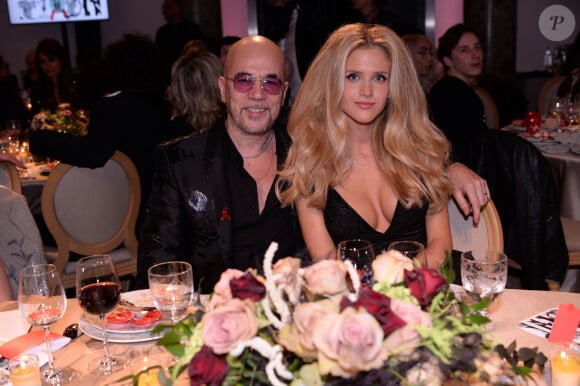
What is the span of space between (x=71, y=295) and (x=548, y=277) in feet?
8.91

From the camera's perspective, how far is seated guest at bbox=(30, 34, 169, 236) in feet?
12.3

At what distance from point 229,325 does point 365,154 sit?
171 cm

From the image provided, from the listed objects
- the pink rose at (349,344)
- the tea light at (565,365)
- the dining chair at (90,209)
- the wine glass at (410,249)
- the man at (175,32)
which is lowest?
the dining chair at (90,209)

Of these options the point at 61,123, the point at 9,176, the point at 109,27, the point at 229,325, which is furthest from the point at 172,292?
the point at 109,27

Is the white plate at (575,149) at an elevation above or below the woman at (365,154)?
below

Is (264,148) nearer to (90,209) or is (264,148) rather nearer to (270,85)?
(270,85)

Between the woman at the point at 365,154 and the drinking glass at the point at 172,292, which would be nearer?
the drinking glass at the point at 172,292

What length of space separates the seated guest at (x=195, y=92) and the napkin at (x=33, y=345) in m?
2.25

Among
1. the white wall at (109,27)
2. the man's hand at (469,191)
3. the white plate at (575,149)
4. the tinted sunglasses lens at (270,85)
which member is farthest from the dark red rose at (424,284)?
the white wall at (109,27)

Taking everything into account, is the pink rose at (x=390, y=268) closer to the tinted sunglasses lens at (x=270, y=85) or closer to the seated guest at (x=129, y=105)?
the tinted sunglasses lens at (x=270, y=85)

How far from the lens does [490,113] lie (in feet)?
20.8

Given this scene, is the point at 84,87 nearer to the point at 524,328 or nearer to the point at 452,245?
the point at 452,245

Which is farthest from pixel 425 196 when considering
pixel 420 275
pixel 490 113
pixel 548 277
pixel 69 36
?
pixel 69 36

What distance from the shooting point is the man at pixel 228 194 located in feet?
8.36
